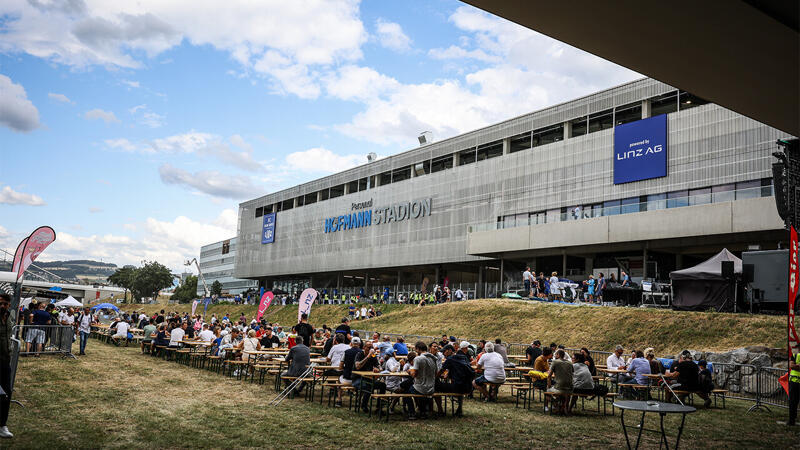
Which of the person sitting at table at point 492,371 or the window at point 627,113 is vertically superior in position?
the window at point 627,113

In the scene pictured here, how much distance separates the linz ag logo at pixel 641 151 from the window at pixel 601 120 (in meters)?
3.03

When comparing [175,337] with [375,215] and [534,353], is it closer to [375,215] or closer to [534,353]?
[534,353]

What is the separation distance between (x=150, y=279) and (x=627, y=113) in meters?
99.4

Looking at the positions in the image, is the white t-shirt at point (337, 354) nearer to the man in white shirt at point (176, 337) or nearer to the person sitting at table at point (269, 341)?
the person sitting at table at point (269, 341)

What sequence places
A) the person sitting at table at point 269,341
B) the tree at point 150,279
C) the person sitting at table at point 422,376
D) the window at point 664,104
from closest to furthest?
the person sitting at table at point 422,376, the person sitting at table at point 269,341, the window at point 664,104, the tree at point 150,279

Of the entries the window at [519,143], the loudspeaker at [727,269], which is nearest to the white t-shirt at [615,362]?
the loudspeaker at [727,269]

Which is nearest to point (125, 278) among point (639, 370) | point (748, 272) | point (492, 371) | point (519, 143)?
point (519, 143)

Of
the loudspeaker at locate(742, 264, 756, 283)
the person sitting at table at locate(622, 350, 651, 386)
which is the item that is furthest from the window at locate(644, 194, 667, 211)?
the person sitting at table at locate(622, 350, 651, 386)

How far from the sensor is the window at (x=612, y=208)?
124 ft

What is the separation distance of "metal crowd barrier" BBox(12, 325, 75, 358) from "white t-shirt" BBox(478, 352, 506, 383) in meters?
13.7

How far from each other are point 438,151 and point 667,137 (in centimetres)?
2379

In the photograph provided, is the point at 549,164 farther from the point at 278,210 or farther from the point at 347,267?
the point at 278,210

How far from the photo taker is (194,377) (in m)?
16.0

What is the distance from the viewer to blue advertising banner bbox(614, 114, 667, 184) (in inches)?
1486
